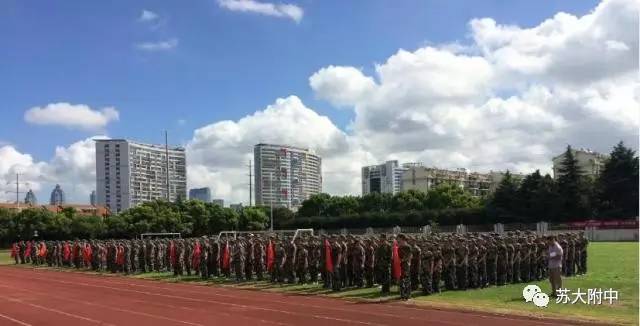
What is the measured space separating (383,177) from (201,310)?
6050 inches

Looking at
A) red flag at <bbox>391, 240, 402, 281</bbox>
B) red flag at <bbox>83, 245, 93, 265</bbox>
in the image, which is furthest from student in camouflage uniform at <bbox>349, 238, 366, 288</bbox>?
red flag at <bbox>83, 245, 93, 265</bbox>

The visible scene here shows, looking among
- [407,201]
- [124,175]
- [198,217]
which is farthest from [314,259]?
[124,175]

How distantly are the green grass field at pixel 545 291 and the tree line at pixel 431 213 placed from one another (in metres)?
40.1

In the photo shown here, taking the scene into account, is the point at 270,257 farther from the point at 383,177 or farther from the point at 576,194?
the point at 383,177

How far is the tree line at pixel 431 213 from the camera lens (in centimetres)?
6581

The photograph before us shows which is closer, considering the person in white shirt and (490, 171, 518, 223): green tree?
A: the person in white shirt

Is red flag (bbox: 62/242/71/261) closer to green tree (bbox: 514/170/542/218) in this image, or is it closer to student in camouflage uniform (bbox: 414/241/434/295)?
student in camouflage uniform (bbox: 414/241/434/295)

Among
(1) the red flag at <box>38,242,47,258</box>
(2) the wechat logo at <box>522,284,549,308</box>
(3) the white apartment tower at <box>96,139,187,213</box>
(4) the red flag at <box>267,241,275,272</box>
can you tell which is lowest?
(1) the red flag at <box>38,242,47,258</box>

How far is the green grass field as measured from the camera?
14.6 meters

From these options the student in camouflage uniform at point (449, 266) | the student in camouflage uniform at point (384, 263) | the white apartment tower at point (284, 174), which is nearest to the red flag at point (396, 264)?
the student in camouflage uniform at point (384, 263)

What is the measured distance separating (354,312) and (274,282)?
30.0ft

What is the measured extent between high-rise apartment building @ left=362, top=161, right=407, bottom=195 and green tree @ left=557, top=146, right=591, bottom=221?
329 feet

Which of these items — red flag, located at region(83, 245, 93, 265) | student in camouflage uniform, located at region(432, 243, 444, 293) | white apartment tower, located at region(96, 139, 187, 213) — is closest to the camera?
student in camouflage uniform, located at region(432, 243, 444, 293)

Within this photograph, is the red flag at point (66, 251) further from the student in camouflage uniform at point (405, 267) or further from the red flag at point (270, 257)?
the student in camouflage uniform at point (405, 267)
